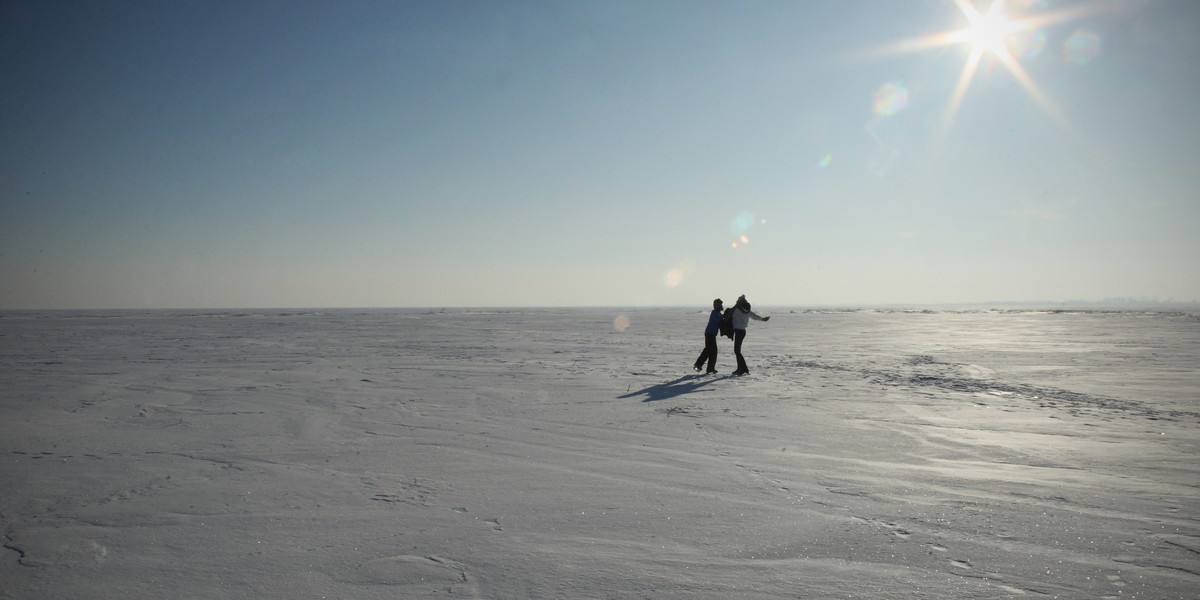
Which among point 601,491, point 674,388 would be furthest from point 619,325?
point 601,491

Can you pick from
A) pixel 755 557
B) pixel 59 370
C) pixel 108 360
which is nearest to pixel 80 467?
pixel 755 557

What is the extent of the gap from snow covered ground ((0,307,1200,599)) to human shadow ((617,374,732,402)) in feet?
0.40

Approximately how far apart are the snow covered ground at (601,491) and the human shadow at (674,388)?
0.12 m

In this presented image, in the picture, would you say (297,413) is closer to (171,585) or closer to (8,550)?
(8,550)

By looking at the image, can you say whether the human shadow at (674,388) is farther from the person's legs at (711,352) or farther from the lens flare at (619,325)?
the lens flare at (619,325)

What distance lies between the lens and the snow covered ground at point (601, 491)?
3.28 metres

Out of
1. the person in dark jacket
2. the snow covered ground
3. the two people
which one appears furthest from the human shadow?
the two people

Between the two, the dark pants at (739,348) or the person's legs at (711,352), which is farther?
the person's legs at (711,352)

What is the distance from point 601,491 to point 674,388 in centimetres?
614

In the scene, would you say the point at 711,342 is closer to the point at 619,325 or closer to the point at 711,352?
the point at 711,352

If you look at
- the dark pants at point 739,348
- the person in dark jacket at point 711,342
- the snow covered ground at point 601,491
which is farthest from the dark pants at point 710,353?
the snow covered ground at point 601,491

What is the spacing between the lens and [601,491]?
4.81 m

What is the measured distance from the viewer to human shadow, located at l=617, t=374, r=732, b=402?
9.79 meters

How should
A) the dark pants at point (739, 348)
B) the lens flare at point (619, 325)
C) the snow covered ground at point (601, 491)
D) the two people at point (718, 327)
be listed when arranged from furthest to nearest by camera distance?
the lens flare at point (619, 325), the two people at point (718, 327), the dark pants at point (739, 348), the snow covered ground at point (601, 491)
